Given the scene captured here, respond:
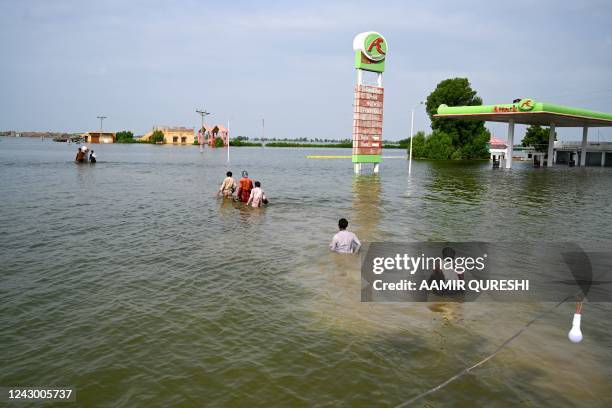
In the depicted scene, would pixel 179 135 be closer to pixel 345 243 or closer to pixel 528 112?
pixel 528 112

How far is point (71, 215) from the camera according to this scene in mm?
18844

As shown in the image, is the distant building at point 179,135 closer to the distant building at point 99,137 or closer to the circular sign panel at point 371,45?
the distant building at point 99,137

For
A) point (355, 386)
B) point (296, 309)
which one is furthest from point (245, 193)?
point (355, 386)

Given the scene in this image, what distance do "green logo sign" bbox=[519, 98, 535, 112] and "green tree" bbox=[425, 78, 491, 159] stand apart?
112ft

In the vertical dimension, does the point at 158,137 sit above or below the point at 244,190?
above

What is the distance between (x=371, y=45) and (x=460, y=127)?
47.3m

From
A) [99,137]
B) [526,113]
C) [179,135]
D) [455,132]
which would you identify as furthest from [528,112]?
[99,137]

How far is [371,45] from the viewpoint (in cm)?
4706

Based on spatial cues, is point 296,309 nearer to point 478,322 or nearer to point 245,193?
point 478,322

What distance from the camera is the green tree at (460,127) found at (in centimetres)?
8681

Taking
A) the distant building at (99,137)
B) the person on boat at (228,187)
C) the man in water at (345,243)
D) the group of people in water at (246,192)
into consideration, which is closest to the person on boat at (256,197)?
the group of people in water at (246,192)

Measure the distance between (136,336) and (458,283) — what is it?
7127 mm

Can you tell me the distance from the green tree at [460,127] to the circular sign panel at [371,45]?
42.3 metres

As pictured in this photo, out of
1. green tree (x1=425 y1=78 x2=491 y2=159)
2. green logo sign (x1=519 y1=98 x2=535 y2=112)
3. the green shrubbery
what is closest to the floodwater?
green logo sign (x1=519 y1=98 x2=535 y2=112)
